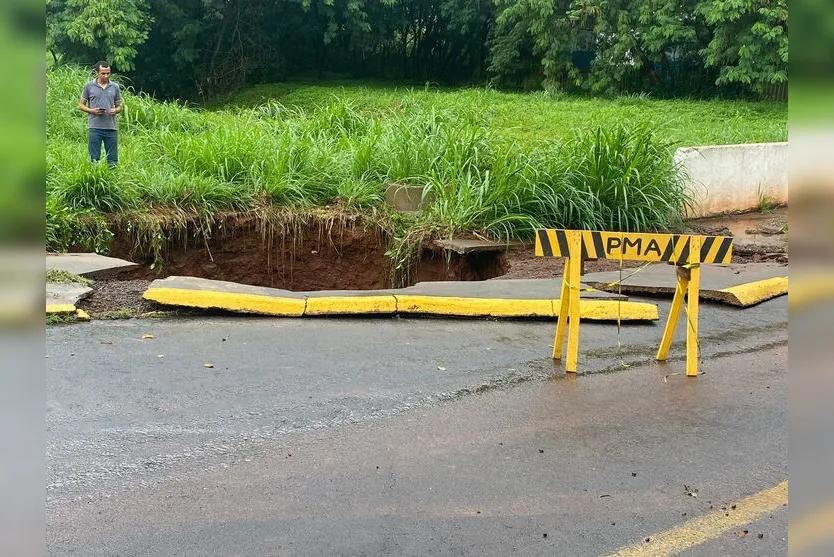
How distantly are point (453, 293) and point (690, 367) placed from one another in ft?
8.56

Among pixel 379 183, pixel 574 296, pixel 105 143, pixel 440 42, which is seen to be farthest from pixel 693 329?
pixel 440 42

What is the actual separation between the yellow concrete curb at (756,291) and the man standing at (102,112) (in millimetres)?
8274


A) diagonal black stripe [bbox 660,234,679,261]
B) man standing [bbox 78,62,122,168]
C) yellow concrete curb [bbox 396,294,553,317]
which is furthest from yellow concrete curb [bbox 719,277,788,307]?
man standing [bbox 78,62,122,168]

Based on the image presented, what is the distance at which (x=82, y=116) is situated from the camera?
15367 mm

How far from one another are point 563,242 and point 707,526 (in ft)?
9.46

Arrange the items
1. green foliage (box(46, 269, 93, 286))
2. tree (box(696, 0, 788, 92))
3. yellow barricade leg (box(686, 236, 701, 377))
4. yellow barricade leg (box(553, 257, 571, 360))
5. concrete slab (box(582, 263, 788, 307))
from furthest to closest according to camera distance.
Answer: tree (box(696, 0, 788, 92)) < concrete slab (box(582, 263, 788, 307)) < green foliage (box(46, 269, 93, 286)) < yellow barricade leg (box(553, 257, 571, 360)) < yellow barricade leg (box(686, 236, 701, 377))

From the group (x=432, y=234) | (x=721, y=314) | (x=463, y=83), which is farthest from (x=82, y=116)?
(x=463, y=83)

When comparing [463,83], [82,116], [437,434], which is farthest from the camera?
[463,83]

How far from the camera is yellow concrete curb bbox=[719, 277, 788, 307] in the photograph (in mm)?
8141

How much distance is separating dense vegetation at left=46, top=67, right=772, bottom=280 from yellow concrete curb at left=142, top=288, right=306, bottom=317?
2680 millimetres

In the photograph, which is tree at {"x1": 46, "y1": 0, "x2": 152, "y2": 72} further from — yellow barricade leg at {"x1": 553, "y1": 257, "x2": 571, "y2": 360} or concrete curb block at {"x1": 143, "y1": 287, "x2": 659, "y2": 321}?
yellow barricade leg at {"x1": 553, "y1": 257, "x2": 571, "y2": 360}

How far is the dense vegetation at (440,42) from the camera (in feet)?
75.6

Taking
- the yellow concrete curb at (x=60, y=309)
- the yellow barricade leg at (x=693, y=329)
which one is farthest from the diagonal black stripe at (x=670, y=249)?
the yellow concrete curb at (x=60, y=309)

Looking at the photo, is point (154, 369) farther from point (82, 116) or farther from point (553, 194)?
point (82, 116)
